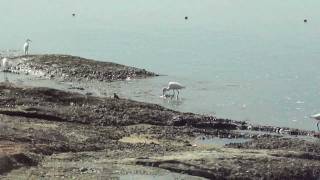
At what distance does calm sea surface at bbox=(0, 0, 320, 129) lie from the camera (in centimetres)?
3313

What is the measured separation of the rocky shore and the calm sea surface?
3.82 metres

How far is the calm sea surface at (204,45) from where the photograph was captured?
109 feet

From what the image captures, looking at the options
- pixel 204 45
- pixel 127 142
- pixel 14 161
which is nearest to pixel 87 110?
pixel 127 142

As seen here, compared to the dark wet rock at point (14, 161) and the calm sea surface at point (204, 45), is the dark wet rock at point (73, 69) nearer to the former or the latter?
the calm sea surface at point (204, 45)

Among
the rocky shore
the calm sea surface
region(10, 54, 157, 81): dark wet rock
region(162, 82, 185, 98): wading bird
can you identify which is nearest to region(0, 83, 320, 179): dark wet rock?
the rocky shore

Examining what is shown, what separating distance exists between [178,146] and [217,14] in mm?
64656

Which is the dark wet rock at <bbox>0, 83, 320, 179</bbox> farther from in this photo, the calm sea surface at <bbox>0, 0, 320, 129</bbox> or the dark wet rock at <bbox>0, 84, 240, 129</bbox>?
the calm sea surface at <bbox>0, 0, 320, 129</bbox>

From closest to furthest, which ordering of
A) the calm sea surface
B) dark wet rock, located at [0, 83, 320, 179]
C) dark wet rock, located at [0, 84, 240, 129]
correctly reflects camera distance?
1. dark wet rock, located at [0, 83, 320, 179]
2. dark wet rock, located at [0, 84, 240, 129]
3. the calm sea surface

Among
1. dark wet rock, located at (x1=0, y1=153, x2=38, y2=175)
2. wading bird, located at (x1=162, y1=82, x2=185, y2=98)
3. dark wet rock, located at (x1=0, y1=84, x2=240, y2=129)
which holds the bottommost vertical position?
dark wet rock, located at (x1=0, y1=153, x2=38, y2=175)

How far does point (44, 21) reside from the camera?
73.2 meters

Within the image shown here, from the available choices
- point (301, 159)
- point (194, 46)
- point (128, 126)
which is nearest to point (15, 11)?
point (194, 46)

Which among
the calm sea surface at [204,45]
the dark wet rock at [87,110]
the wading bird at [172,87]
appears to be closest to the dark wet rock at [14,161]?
the dark wet rock at [87,110]

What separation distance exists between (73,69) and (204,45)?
16.7m

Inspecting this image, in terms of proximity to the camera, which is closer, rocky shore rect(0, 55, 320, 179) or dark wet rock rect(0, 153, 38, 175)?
dark wet rock rect(0, 153, 38, 175)
